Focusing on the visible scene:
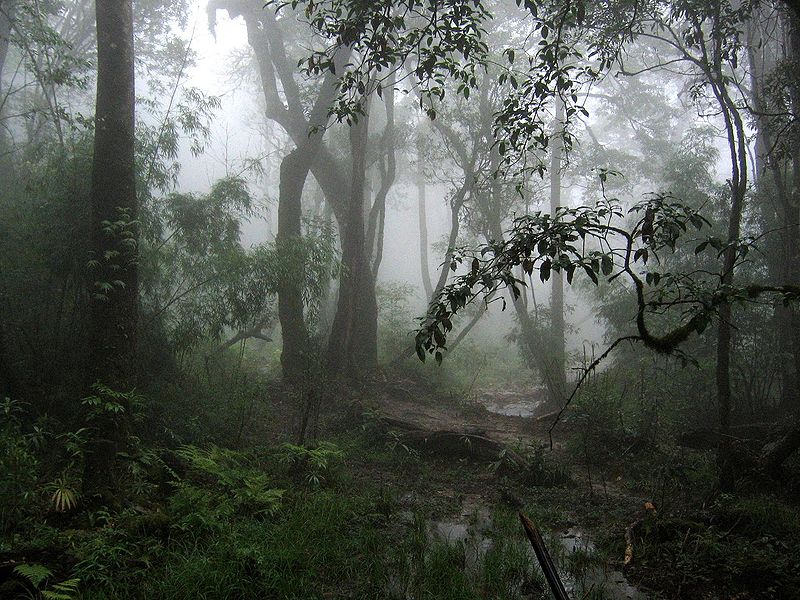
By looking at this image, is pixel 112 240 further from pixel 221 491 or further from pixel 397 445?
pixel 397 445

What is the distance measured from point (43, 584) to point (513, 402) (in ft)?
42.7

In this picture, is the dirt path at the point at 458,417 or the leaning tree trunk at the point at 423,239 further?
the leaning tree trunk at the point at 423,239

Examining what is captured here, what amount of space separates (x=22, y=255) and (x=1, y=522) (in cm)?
415

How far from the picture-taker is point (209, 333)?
366 inches

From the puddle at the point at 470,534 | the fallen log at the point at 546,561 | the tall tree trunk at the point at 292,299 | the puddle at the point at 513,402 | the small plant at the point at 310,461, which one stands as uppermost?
the tall tree trunk at the point at 292,299

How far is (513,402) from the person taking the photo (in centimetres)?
1522

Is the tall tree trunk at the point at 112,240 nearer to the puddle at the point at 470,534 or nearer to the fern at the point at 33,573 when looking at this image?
the fern at the point at 33,573

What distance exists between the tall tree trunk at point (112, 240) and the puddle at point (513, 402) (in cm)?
918

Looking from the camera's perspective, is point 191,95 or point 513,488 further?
point 191,95

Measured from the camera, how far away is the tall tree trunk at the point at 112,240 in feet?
17.2

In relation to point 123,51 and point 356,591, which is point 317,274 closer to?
point 123,51

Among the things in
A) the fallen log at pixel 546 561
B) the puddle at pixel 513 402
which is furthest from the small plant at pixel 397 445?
the fallen log at pixel 546 561

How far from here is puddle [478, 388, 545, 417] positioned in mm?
13695

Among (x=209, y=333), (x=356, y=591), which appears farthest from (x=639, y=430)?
(x=209, y=333)
